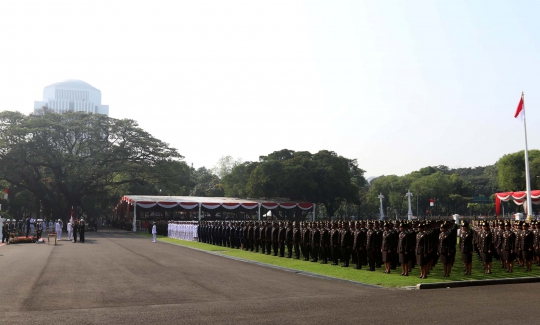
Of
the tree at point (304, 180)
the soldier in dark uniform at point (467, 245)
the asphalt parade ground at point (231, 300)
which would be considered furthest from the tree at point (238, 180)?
the soldier in dark uniform at point (467, 245)

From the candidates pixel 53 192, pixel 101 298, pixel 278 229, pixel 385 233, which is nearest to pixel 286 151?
pixel 53 192

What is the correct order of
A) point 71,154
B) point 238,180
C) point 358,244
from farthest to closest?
point 238,180 < point 71,154 < point 358,244

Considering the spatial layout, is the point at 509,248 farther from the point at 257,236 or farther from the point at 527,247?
the point at 257,236

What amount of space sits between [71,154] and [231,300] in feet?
153

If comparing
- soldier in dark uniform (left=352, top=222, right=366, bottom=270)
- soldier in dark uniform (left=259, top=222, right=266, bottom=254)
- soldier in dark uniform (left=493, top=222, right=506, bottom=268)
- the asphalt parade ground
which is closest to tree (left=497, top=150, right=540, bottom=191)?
soldier in dark uniform (left=259, top=222, right=266, bottom=254)

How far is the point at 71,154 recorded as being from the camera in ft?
168

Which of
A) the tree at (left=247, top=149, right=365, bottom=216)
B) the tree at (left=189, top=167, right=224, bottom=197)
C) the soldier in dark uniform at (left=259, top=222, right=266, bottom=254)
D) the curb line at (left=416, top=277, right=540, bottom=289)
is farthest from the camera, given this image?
the tree at (left=189, top=167, right=224, bottom=197)

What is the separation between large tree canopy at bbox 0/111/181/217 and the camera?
4875 cm

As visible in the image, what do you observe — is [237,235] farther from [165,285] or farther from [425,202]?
[425,202]

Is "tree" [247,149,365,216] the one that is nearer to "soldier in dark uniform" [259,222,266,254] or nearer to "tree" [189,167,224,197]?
"tree" [189,167,224,197]

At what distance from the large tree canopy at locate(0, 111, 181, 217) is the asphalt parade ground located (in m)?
38.9

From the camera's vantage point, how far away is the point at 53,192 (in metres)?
52.9

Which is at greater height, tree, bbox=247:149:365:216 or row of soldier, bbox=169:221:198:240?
tree, bbox=247:149:365:216

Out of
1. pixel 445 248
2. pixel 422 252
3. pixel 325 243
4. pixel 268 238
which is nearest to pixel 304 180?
pixel 268 238
